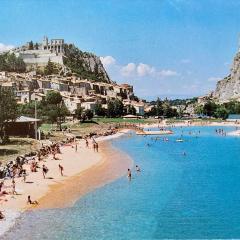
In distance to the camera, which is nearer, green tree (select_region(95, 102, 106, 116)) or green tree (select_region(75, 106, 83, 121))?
green tree (select_region(75, 106, 83, 121))

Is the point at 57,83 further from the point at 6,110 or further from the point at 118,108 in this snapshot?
the point at 6,110

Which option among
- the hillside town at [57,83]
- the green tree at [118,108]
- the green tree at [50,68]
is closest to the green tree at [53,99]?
the hillside town at [57,83]

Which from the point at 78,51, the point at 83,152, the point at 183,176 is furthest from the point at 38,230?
the point at 78,51

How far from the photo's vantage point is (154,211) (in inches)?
1093

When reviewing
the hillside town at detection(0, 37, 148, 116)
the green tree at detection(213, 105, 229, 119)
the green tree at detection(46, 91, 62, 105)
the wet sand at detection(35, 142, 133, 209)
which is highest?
the hillside town at detection(0, 37, 148, 116)

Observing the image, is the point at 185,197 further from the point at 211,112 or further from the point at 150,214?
the point at 211,112

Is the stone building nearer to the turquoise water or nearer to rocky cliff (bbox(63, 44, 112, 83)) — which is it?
rocky cliff (bbox(63, 44, 112, 83))

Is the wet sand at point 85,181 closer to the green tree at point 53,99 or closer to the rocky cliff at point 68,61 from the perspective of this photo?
the green tree at point 53,99

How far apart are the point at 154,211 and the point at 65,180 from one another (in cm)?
1169

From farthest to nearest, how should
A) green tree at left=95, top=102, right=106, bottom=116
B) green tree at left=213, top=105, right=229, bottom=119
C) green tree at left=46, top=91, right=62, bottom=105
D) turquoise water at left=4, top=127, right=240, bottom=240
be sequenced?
1. green tree at left=213, top=105, right=229, bottom=119
2. green tree at left=95, top=102, right=106, bottom=116
3. green tree at left=46, top=91, right=62, bottom=105
4. turquoise water at left=4, top=127, right=240, bottom=240

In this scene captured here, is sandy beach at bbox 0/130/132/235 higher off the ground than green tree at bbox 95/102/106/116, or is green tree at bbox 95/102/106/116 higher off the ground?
green tree at bbox 95/102/106/116

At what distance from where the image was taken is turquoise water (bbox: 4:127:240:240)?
2336cm

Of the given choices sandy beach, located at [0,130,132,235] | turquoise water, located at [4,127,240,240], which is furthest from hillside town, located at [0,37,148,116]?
turquoise water, located at [4,127,240,240]

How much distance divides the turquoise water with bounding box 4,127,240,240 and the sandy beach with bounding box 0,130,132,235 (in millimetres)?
1035
